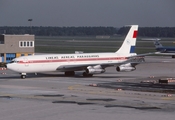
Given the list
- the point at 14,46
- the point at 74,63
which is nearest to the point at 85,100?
the point at 74,63

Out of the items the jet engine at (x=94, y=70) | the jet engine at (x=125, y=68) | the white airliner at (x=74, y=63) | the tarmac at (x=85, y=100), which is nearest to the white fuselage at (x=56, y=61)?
the white airliner at (x=74, y=63)

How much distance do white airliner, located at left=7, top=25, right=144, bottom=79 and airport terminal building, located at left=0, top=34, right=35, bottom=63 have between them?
26377mm

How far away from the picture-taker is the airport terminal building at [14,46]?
91.9 m

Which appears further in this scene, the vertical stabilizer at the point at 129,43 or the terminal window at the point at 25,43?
the terminal window at the point at 25,43

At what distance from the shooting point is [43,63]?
6384 cm

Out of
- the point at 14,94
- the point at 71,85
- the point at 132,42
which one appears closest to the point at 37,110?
the point at 14,94

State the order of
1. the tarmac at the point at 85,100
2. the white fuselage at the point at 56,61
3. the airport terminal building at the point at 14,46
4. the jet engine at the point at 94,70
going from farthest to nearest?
the airport terminal building at the point at 14,46, the jet engine at the point at 94,70, the white fuselage at the point at 56,61, the tarmac at the point at 85,100

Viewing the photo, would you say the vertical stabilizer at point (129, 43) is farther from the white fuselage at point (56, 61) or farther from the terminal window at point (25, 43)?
the terminal window at point (25, 43)

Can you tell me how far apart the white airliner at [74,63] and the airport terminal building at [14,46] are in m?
26.4

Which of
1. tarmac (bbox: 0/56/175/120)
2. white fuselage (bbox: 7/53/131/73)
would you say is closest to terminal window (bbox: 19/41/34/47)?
white fuselage (bbox: 7/53/131/73)

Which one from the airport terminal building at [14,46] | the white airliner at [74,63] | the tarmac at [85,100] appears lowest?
the tarmac at [85,100]

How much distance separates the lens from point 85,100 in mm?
40719

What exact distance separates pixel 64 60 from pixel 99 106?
29614 mm

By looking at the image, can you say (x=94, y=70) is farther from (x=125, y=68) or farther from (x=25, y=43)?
(x=25, y=43)
